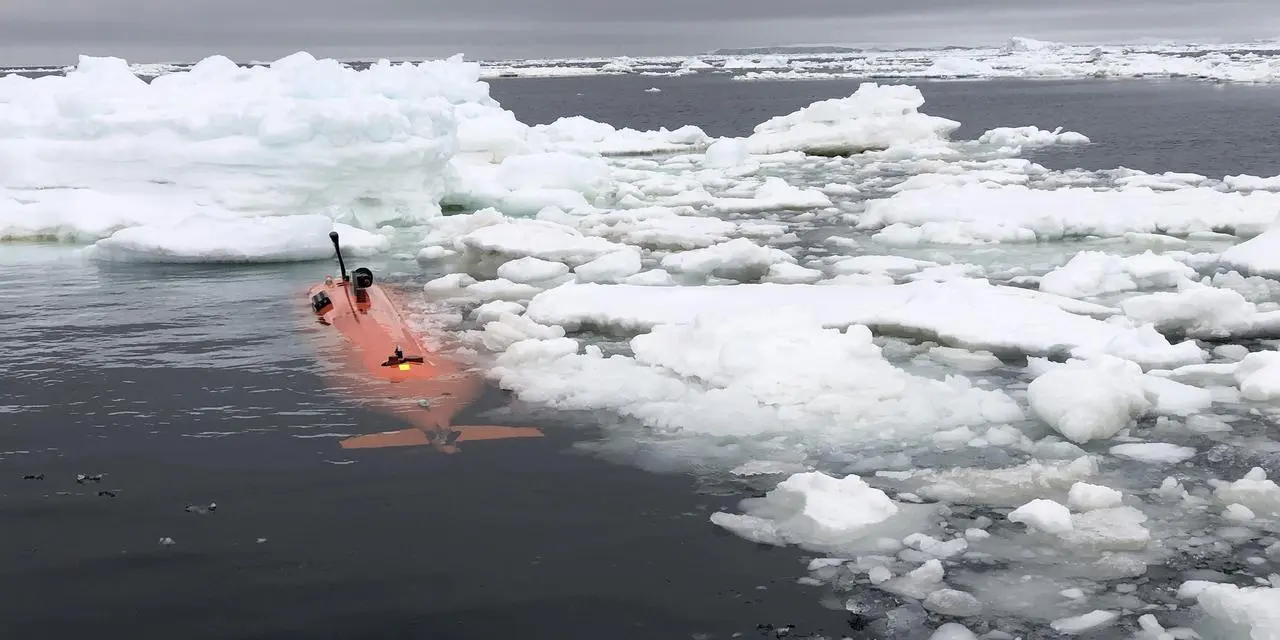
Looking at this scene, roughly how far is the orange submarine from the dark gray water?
0.73 ft

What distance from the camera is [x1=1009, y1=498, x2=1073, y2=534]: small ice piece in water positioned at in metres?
6.09

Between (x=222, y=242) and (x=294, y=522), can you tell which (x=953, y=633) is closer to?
(x=294, y=522)

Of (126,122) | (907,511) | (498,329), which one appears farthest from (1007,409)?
(126,122)

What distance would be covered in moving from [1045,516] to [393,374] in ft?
17.3

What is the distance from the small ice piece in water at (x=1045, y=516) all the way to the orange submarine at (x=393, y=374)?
10.8 feet

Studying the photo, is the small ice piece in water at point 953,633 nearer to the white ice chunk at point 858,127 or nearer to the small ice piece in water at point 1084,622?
the small ice piece in water at point 1084,622

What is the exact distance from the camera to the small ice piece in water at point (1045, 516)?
6090mm

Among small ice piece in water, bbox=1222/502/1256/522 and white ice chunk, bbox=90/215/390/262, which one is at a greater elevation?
white ice chunk, bbox=90/215/390/262

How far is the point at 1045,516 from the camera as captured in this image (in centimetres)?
614

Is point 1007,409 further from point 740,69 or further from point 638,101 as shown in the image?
point 740,69

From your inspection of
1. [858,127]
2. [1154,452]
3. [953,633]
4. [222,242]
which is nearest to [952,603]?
[953,633]

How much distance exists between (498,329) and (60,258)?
871 centimetres

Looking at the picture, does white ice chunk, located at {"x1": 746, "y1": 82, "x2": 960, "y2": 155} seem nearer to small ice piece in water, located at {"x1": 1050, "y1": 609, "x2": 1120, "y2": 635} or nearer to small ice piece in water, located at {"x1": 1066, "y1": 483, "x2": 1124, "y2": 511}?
small ice piece in water, located at {"x1": 1066, "y1": 483, "x2": 1124, "y2": 511}

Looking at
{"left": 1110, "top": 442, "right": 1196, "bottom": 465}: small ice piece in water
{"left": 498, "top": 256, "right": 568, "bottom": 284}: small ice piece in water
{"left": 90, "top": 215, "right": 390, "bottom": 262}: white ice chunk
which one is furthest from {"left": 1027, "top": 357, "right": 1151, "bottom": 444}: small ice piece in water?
{"left": 90, "top": 215, "right": 390, "bottom": 262}: white ice chunk
